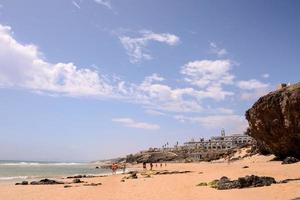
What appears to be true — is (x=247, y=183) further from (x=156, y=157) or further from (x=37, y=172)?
(x=156, y=157)

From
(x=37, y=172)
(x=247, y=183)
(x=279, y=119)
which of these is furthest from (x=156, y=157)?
(x=247, y=183)

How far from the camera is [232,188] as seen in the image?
59.8 ft

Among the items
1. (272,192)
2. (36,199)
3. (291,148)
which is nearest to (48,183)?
(36,199)

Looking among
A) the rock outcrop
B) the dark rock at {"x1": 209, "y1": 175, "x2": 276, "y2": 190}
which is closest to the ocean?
the dark rock at {"x1": 209, "y1": 175, "x2": 276, "y2": 190}

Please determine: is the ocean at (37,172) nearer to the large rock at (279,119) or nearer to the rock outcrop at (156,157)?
the large rock at (279,119)

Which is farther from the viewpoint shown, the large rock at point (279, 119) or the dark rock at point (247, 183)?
the large rock at point (279, 119)

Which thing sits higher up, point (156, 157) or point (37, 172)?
point (156, 157)

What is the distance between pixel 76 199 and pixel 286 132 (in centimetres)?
2135

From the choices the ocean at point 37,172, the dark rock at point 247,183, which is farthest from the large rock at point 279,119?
the ocean at point 37,172

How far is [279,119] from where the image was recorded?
33.9 m

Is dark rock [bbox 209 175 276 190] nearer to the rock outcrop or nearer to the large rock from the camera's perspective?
the large rock

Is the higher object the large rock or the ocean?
the large rock

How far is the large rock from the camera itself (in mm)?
31833

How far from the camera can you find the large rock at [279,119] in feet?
104
